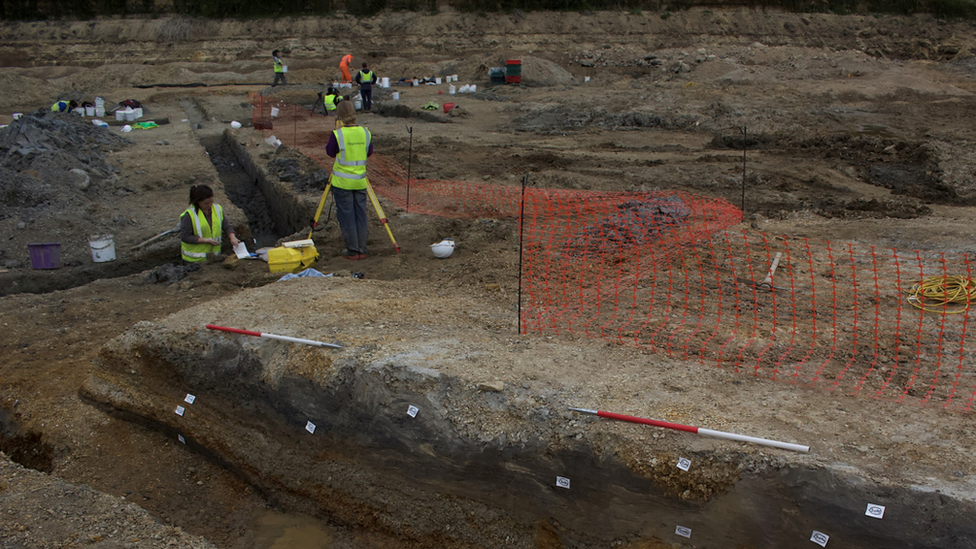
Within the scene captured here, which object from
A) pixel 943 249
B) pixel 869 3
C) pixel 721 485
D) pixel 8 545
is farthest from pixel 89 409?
pixel 869 3

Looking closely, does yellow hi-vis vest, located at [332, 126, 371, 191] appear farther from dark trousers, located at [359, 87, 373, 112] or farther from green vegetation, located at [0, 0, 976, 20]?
green vegetation, located at [0, 0, 976, 20]

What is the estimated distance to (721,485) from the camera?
3.56 metres

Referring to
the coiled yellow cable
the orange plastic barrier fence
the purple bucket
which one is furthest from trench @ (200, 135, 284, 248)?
the coiled yellow cable

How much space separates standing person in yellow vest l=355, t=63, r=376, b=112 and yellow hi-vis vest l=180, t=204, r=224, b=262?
39.0ft

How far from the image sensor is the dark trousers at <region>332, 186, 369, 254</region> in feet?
23.6

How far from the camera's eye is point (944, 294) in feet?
18.3

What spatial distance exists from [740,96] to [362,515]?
15789 millimetres

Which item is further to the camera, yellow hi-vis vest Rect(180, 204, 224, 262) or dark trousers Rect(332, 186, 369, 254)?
dark trousers Rect(332, 186, 369, 254)

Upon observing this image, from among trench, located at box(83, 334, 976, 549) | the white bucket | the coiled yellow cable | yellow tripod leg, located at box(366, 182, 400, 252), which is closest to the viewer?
trench, located at box(83, 334, 976, 549)

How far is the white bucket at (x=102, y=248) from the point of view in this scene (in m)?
7.58

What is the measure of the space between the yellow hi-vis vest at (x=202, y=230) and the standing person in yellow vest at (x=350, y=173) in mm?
1312

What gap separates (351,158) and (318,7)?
28.6m

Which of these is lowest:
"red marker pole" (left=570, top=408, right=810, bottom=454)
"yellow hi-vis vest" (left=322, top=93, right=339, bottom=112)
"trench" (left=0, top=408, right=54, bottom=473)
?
"trench" (left=0, top=408, right=54, bottom=473)

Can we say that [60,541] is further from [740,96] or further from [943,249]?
[740,96]
